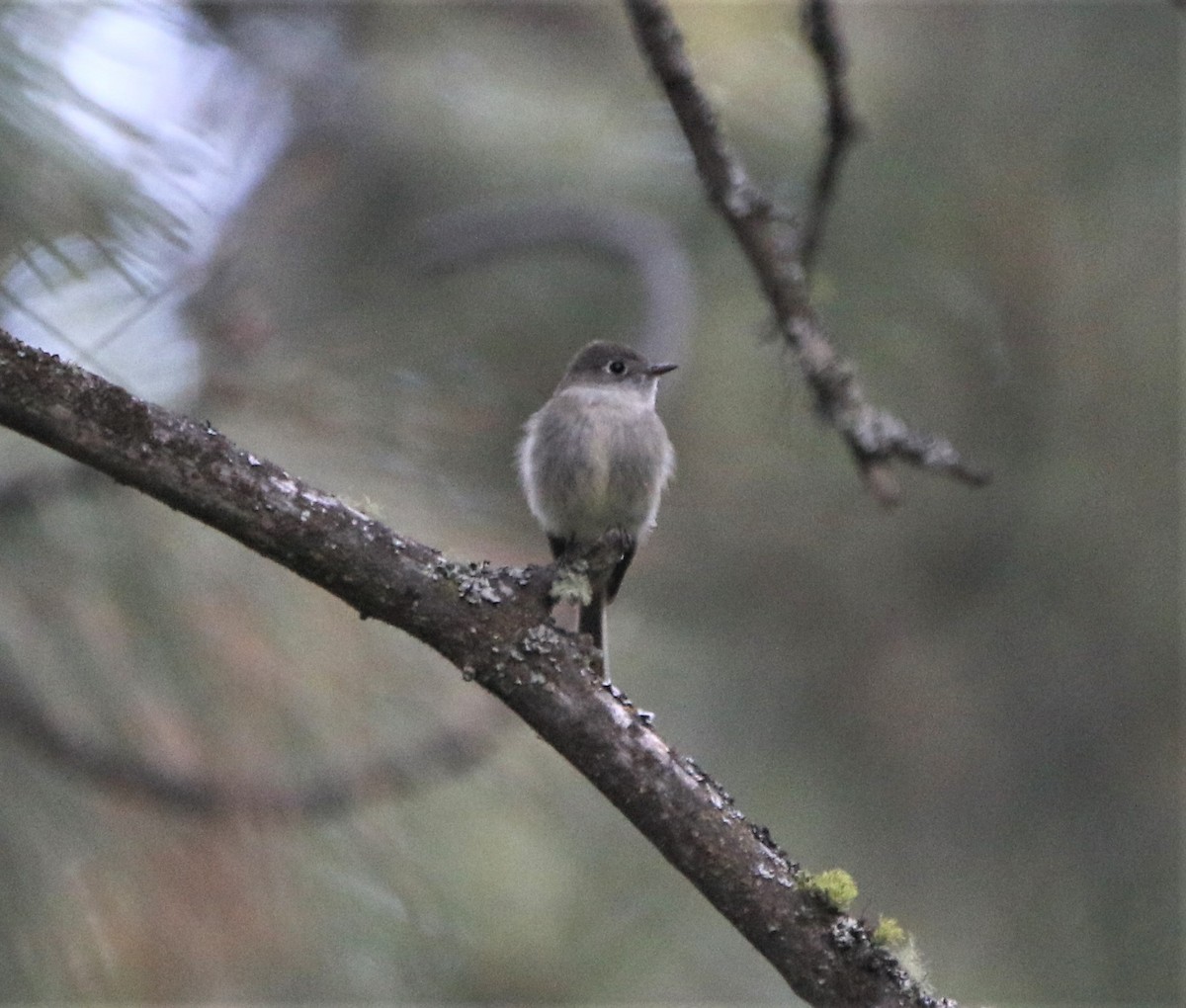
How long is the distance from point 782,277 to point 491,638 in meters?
1.04

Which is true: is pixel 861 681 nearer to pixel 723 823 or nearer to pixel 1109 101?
pixel 1109 101

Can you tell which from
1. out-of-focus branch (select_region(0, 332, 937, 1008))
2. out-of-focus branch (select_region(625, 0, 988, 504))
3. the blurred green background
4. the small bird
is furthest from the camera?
the blurred green background

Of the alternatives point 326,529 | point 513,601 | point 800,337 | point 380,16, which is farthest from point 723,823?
point 380,16

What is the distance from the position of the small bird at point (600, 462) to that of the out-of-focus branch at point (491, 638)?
1365 millimetres

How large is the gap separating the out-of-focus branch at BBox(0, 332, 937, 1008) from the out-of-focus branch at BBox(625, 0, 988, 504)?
2.47 ft

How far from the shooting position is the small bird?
3.32m

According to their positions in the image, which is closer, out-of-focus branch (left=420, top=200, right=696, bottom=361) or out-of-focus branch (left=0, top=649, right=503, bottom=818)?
out-of-focus branch (left=0, top=649, right=503, bottom=818)

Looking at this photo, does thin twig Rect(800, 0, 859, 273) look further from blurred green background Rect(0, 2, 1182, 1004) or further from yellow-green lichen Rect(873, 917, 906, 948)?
yellow-green lichen Rect(873, 917, 906, 948)

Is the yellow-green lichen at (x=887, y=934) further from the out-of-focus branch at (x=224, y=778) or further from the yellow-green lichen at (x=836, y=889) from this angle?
the out-of-focus branch at (x=224, y=778)

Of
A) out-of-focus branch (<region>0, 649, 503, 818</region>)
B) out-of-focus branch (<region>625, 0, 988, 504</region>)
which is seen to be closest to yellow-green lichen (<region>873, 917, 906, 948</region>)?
out-of-focus branch (<region>625, 0, 988, 504</region>)

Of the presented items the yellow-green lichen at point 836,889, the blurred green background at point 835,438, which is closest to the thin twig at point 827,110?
the blurred green background at point 835,438

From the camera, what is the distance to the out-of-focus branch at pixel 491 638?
170 centimetres

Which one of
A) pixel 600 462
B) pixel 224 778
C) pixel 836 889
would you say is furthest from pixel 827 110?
pixel 224 778

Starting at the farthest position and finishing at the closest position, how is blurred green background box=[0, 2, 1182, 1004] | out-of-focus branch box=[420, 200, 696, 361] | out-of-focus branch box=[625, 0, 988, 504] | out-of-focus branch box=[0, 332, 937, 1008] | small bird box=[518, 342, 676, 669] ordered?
blurred green background box=[0, 2, 1182, 1004] → out-of-focus branch box=[420, 200, 696, 361] → small bird box=[518, 342, 676, 669] → out-of-focus branch box=[625, 0, 988, 504] → out-of-focus branch box=[0, 332, 937, 1008]
